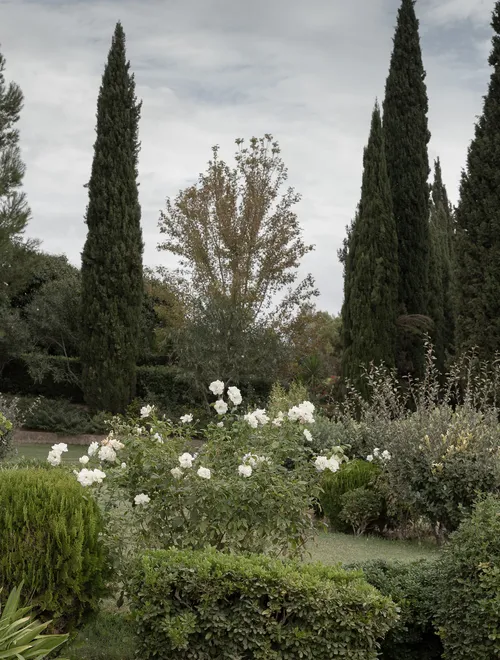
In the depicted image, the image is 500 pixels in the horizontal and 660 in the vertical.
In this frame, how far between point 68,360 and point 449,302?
10584mm

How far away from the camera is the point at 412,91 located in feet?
69.3

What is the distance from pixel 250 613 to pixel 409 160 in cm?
1830

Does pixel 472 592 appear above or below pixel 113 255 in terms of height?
below

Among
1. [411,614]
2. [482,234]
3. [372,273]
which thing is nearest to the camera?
[411,614]

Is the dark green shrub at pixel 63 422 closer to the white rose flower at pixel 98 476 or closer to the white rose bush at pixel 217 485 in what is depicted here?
the white rose bush at pixel 217 485

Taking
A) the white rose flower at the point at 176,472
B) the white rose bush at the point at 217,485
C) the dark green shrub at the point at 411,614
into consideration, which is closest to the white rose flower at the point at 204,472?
the white rose bush at the point at 217,485

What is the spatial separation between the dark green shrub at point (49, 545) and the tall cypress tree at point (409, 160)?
1640 centimetres

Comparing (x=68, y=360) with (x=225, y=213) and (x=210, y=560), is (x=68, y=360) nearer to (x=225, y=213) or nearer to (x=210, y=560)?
(x=225, y=213)

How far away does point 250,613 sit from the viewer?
4.22 metres

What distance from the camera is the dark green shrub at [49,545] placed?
475 centimetres

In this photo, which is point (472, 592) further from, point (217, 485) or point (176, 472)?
point (176, 472)

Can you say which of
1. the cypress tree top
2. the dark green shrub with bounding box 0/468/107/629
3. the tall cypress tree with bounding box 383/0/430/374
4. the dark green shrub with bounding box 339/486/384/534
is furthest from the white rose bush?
the cypress tree top

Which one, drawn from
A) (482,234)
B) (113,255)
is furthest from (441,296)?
(113,255)

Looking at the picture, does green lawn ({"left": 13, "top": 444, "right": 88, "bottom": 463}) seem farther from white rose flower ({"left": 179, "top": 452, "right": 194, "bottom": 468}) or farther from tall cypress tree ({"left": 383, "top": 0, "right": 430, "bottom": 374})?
white rose flower ({"left": 179, "top": 452, "right": 194, "bottom": 468})
